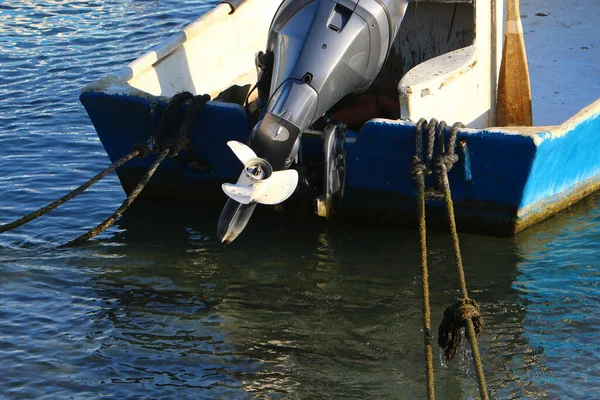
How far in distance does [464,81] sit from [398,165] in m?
0.78

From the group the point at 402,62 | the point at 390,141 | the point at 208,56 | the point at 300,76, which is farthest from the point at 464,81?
the point at 208,56

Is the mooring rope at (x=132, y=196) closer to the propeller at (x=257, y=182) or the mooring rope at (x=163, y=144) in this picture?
the mooring rope at (x=163, y=144)

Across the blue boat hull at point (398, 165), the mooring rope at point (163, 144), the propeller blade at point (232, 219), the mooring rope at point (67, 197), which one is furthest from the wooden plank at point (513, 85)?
the mooring rope at point (67, 197)

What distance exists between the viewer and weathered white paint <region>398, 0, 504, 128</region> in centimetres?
641

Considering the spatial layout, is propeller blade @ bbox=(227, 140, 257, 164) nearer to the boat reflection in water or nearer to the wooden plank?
the boat reflection in water

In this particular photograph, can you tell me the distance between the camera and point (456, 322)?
194 inches

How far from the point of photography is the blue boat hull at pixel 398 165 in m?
6.30

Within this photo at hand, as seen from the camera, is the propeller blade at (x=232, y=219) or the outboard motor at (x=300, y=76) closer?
the outboard motor at (x=300, y=76)

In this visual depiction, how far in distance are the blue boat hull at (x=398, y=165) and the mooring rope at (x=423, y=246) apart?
0.39 ft

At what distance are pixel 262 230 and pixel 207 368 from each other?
1.76m

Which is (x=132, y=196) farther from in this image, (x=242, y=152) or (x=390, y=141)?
(x=390, y=141)

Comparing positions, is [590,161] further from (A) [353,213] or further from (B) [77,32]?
(B) [77,32]

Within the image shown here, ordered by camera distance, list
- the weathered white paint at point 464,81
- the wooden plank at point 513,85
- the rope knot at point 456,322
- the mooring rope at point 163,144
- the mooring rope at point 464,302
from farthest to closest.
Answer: the wooden plank at point 513,85 < the mooring rope at point 163,144 < the weathered white paint at point 464,81 < the rope knot at point 456,322 < the mooring rope at point 464,302

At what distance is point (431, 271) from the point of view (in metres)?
6.63
